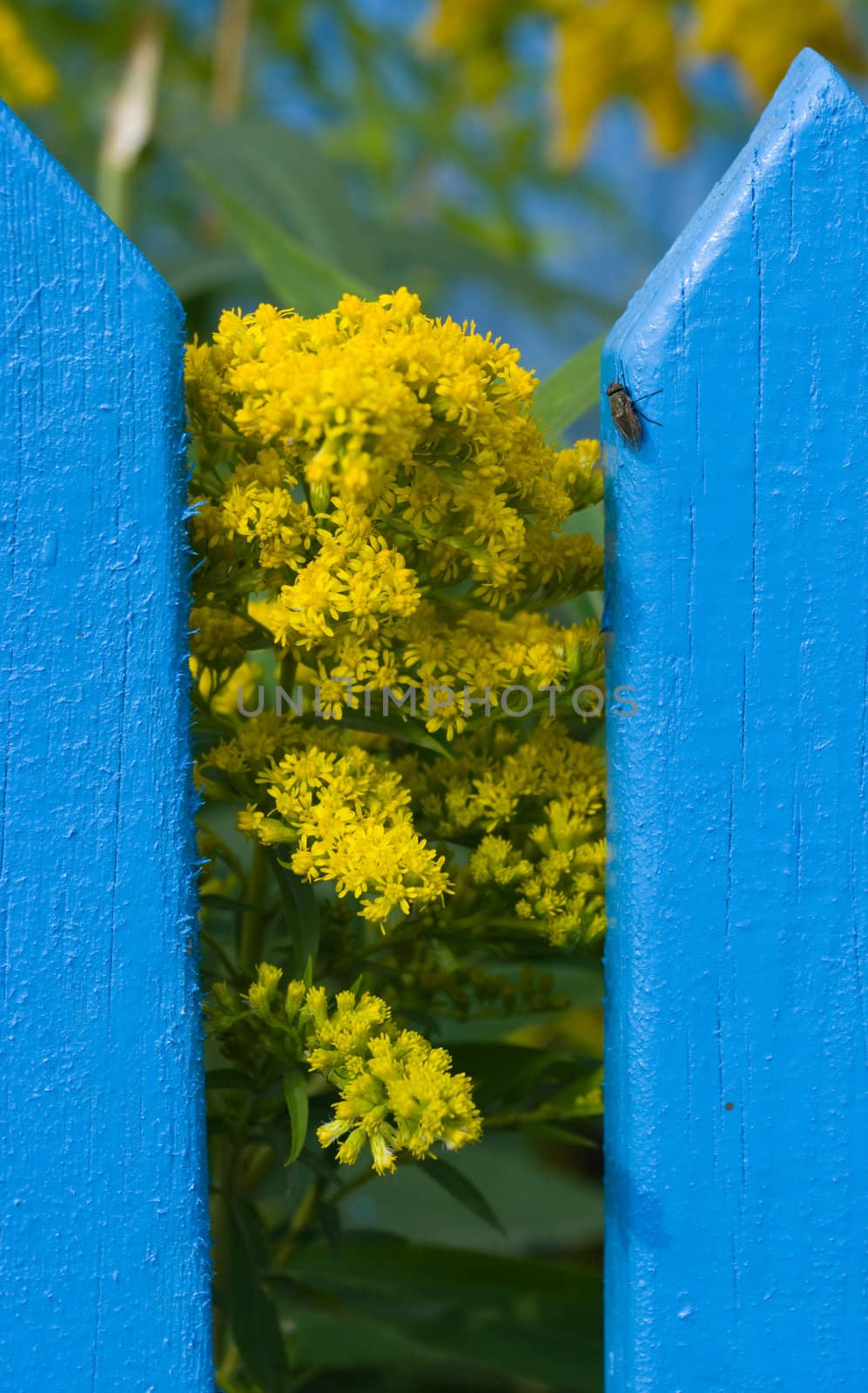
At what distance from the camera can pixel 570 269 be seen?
18.0 ft

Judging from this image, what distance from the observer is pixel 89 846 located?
2.11 ft

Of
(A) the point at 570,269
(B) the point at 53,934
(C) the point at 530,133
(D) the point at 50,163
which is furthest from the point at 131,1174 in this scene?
(A) the point at 570,269

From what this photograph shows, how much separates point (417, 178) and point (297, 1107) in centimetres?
286

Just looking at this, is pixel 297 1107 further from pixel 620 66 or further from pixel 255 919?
pixel 620 66

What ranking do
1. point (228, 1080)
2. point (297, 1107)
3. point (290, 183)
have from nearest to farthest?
point (297, 1107) → point (228, 1080) → point (290, 183)

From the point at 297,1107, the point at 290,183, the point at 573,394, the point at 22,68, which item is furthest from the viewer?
the point at 22,68

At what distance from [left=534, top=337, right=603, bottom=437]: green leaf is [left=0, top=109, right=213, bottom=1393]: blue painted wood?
1.29 feet

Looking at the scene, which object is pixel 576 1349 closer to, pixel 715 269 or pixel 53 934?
pixel 53 934

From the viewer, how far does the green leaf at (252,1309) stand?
784 millimetres

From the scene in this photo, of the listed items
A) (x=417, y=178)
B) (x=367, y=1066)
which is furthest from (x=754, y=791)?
(x=417, y=178)

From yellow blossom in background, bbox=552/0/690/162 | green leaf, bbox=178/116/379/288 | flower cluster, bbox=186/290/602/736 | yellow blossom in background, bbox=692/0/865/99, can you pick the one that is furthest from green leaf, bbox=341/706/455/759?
yellow blossom in background, bbox=552/0/690/162

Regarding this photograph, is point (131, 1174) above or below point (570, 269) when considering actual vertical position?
below

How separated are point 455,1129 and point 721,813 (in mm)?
223

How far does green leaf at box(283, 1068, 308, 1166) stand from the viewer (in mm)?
604
